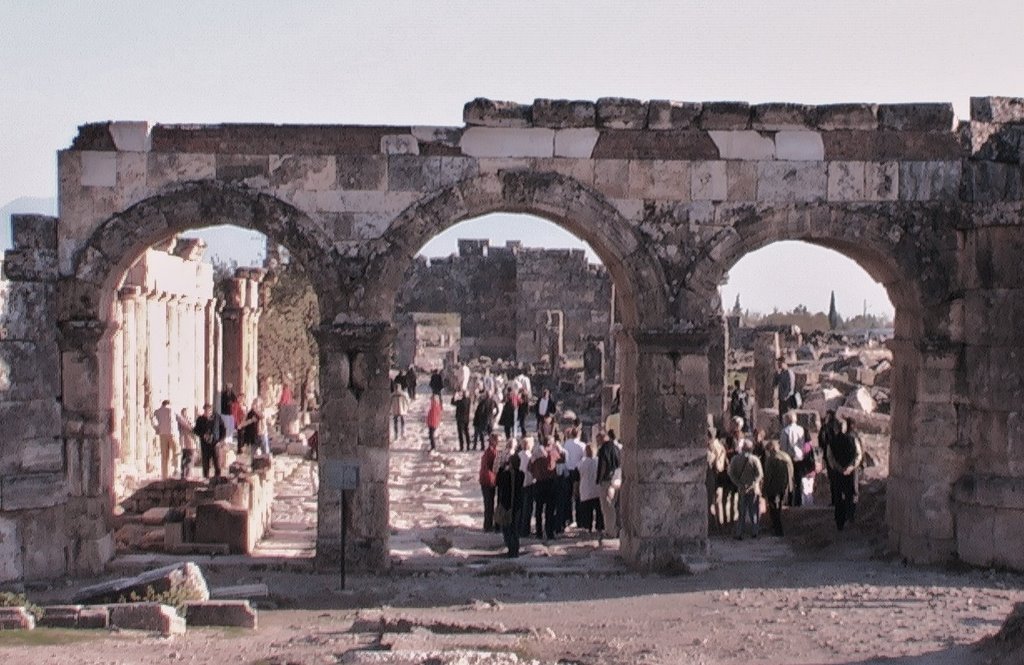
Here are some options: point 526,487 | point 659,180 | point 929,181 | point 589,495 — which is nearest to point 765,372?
point 589,495

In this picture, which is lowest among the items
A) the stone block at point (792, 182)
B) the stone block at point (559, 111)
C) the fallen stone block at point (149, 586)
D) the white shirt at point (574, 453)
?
the fallen stone block at point (149, 586)

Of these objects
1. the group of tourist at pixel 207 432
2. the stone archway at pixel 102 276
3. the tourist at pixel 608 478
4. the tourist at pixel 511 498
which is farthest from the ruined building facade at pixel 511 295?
the stone archway at pixel 102 276

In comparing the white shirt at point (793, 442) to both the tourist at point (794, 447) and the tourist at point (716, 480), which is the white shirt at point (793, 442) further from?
the tourist at point (716, 480)

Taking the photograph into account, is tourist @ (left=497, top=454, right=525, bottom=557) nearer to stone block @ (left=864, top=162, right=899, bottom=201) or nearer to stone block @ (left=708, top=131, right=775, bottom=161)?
stone block @ (left=708, top=131, right=775, bottom=161)

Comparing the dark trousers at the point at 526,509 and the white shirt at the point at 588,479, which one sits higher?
the white shirt at the point at 588,479

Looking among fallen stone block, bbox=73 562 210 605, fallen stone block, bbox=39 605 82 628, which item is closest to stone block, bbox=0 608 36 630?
fallen stone block, bbox=39 605 82 628

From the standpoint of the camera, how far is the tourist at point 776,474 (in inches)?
567

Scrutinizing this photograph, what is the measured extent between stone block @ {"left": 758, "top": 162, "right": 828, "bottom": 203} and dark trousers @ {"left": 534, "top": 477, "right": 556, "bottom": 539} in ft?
12.8

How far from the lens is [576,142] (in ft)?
42.6

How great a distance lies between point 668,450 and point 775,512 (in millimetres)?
2535

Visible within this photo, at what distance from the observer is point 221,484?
14273mm

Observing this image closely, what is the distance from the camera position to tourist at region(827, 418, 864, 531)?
47.0ft

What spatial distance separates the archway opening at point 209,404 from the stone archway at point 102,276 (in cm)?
28

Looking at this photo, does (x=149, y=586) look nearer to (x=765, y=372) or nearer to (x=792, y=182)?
(x=792, y=182)
